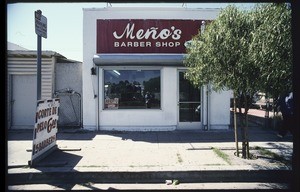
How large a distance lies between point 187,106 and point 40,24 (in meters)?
6.40

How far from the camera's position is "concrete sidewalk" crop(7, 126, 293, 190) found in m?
5.79

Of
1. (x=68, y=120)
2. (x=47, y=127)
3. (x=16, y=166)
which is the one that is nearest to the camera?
(x=16, y=166)

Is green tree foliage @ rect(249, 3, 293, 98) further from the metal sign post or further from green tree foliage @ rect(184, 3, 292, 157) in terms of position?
the metal sign post

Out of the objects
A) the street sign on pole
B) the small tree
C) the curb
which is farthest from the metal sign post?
the small tree

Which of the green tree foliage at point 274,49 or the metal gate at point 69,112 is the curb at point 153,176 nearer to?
the green tree foliage at point 274,49

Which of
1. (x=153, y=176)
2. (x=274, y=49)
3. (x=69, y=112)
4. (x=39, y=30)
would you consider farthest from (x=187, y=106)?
(x=39, y=30)

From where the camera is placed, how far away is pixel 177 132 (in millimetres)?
10172

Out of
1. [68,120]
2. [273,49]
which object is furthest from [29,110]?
[273,49]

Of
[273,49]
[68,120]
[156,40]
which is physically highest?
[156,40]

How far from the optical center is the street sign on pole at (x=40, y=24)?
6.55 metres

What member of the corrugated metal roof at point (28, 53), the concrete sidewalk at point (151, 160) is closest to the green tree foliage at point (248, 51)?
the concrete sidewalk at point (151, 160)

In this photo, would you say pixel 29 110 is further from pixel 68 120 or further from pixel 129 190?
pixel 129 190

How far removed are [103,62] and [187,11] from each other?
4.01 m

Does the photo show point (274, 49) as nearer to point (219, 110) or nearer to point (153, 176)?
point (153, 176)
